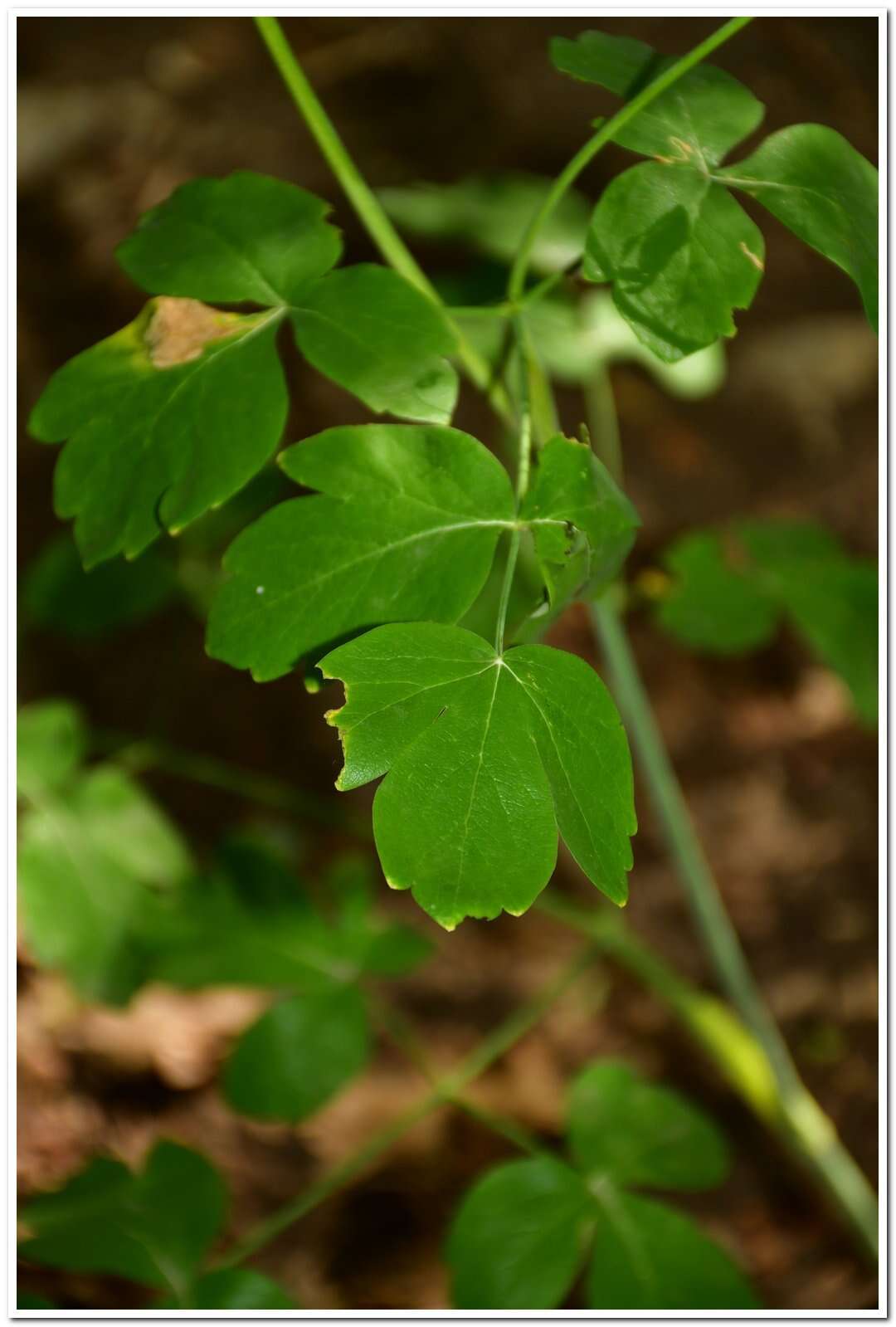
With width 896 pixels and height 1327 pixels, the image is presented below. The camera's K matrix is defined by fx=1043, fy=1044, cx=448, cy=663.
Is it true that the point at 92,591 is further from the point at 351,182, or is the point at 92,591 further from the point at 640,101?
the point at 640,101

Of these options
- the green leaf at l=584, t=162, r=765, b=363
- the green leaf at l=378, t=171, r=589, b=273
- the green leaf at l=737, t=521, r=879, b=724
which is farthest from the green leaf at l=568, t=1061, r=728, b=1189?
the green leaf at l=378, t=171, r=589, b=273

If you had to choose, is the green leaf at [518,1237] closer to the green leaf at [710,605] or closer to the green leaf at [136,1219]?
the green leaf at [136,1219]

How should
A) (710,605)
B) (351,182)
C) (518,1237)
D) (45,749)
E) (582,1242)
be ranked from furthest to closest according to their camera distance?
1. (710,605)
2. (45,749)
3. (582,1242)
4. (518,1237)
5. (351,182)

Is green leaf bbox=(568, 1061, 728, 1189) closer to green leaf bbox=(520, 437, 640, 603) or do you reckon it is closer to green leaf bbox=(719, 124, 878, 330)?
green leaf bbox=(520, 437, 640, 603)

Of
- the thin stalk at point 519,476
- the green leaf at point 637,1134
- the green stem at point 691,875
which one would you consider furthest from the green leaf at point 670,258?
the green leaf at point 637,1134

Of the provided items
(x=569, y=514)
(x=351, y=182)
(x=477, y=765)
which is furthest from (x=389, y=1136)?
(x=351, y=182)
